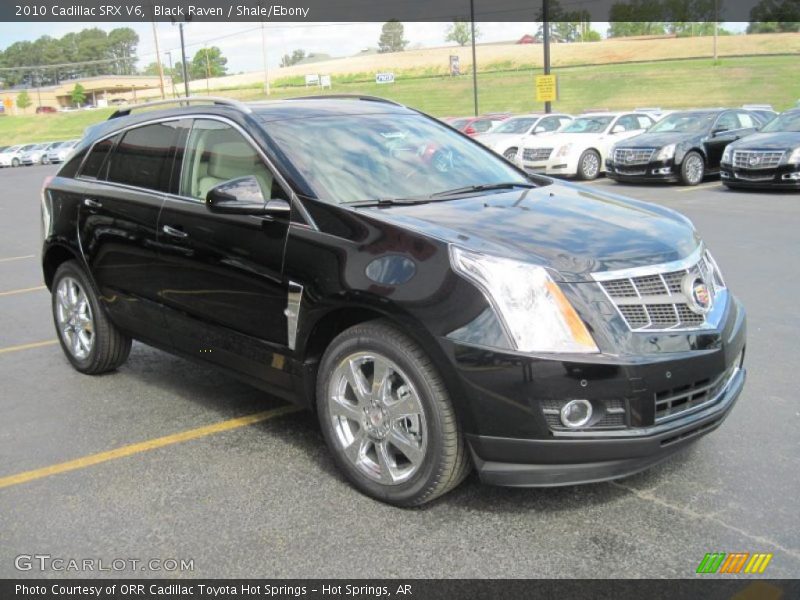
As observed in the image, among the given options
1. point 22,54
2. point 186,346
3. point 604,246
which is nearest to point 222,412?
point 186,346

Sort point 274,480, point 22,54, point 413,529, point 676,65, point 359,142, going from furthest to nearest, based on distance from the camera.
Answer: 1. point 22,54
2. point 676,65
3. point 359,142
4. point 274,480
5. point 413,529

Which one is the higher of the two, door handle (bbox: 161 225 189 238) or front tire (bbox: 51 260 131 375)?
door handle (bbox: 161 225 189 238)

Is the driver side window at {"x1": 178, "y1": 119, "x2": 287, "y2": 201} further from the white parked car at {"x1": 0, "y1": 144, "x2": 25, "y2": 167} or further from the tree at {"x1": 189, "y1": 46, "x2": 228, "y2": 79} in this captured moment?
the tree at {"x1": 189, "y1": 46, "x2": 228, "y2": 79}

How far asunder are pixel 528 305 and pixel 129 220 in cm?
282

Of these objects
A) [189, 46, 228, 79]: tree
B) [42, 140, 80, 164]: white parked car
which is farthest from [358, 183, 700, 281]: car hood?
[189, 46, 228, 79]: tree

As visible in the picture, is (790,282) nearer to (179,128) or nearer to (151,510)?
(179,128)

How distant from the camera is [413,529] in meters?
3.40

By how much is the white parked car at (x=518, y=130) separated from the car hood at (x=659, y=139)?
147 inches

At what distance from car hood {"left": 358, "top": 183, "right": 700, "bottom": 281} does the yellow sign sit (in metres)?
23.5

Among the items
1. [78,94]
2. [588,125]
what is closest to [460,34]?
[78,94]

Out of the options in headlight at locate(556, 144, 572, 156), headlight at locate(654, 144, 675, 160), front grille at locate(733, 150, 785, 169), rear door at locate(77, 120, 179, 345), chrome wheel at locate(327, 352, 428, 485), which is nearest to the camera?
chrome wheel at locate(327, 352, 428, 485)

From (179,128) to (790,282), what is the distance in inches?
227

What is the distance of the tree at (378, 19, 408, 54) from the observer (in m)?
172

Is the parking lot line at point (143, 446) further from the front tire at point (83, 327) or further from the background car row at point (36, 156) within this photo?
the background car row at point (36, 156)
